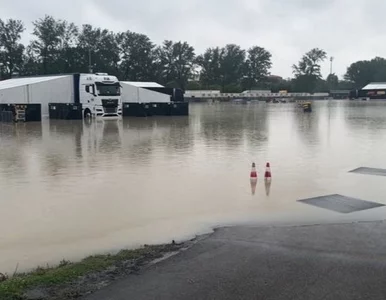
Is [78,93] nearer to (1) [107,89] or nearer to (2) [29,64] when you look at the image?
(1) [107,89]

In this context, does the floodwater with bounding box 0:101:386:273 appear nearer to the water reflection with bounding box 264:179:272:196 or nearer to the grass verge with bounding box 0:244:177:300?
the water reflection with bounding box 264:179:272:196

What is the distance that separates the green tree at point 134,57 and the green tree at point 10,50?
2373 cm

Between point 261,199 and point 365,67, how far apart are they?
17247cm

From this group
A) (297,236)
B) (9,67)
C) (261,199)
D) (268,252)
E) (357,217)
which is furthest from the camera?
(9,67)

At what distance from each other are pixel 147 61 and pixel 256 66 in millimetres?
46267

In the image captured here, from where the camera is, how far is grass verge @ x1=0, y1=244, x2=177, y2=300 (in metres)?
4.71

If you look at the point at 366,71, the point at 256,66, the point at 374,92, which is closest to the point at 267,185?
the point at 374,92

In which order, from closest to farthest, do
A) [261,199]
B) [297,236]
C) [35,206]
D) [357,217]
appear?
1. [297,236]
2. [357,217]
3. [35,206]
4. [261,199]

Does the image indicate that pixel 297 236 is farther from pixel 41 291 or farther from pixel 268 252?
pixel 41 291

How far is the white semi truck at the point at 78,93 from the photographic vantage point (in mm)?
37031

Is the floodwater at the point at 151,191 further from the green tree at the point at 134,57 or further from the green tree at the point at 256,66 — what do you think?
the green tree at the point at 256,66

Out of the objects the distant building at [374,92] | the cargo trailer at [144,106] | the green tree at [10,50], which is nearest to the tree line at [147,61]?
the green tree at [10,50]

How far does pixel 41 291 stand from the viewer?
4.69 metres

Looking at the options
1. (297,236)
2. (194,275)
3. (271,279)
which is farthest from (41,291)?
(297,236)
